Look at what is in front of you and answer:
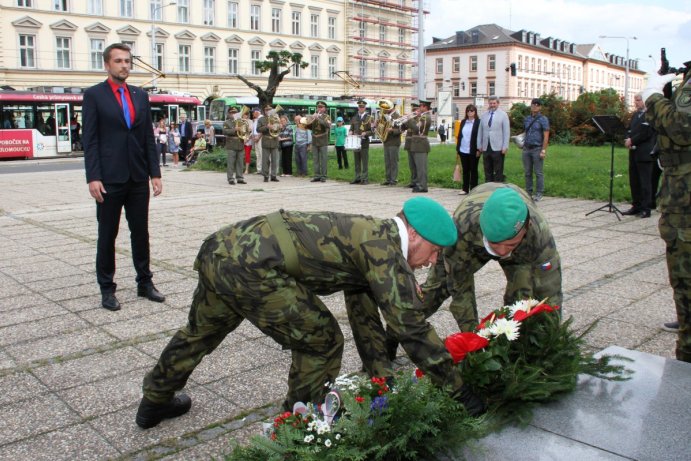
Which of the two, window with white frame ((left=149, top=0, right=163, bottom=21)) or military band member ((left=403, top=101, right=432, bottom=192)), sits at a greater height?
window with white frame ((left=149, top=0, right=163, bottom=21))

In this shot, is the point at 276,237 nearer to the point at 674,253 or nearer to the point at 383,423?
the point at 383,423

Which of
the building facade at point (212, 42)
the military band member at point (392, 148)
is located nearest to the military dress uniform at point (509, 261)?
the military band member at point (392, 148)

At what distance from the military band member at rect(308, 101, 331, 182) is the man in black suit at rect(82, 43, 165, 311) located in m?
11.7

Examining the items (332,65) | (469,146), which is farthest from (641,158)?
(332,65)

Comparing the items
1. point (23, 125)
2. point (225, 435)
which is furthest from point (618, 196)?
point (23, 125)

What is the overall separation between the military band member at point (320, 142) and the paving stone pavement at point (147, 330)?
6.67 m

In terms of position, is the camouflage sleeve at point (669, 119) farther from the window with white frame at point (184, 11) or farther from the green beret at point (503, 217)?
the window with white frame at point (184, 11)

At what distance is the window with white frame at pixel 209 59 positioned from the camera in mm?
55000

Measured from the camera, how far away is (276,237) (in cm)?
283

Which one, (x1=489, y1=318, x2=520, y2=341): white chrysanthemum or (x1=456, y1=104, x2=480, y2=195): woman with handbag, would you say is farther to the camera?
(x1=456, y1=104, x2=480, y2=195): woman with handbag

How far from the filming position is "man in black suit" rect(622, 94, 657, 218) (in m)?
10.6

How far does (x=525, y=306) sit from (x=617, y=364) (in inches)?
19.7

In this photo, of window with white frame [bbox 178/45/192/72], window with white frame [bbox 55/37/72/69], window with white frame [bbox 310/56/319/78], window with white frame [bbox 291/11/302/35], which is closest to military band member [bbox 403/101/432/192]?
window with white frame [bbox 55/37/72/69]

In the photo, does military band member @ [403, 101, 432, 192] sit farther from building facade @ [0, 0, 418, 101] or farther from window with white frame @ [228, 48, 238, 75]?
window with white frame @ [228, 48, 238, 75]
